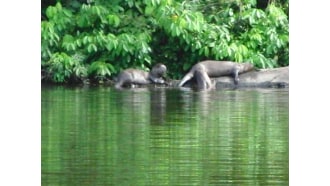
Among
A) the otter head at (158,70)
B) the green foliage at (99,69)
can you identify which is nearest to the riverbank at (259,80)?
the otter head at (158,70)

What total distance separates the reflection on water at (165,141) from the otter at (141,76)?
2.76 meters

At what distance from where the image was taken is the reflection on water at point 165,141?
6.29 meters

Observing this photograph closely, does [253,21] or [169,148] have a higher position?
[253,21]

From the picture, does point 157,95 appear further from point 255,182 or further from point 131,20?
point 255,182

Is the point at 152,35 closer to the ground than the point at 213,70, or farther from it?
farther from it

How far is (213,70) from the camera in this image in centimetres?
1482

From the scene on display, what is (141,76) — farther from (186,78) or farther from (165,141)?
(165,141)

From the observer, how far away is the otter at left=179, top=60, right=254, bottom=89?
14.6 meters

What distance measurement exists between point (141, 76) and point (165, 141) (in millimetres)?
7264

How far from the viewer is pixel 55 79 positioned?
14.9 meters

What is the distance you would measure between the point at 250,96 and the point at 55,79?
12.1 feet

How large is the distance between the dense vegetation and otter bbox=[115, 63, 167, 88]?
315 millimetres

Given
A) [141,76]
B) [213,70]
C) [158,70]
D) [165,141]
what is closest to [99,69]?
[141,76]
